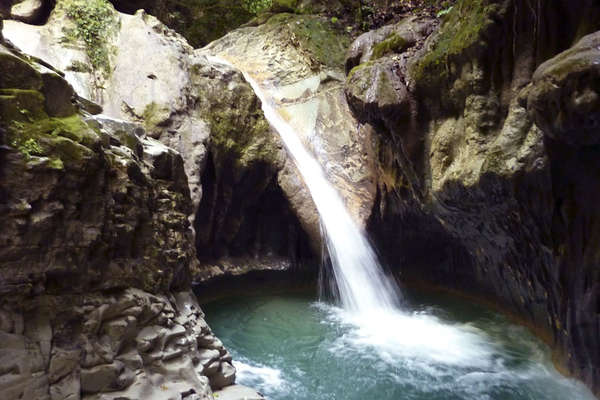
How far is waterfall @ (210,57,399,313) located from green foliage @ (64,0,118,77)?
14.4 ft

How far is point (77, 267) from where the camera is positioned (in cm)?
346

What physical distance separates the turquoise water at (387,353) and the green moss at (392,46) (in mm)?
4992

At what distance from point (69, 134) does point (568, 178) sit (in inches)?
191

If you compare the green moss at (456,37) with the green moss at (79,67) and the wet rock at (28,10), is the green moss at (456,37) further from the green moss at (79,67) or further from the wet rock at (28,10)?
the wet rock at (28,10)

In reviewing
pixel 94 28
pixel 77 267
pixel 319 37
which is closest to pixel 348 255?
pixel 77 267

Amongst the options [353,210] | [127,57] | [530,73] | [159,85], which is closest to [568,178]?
[530,73]

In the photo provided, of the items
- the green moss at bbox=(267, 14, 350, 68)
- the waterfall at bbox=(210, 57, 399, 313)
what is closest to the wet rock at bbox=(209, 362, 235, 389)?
the waterfall at bbox=(210, 57, 399, 313)

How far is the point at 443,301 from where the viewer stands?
936 centimetres

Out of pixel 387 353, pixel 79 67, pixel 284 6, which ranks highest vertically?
pixel 284 6

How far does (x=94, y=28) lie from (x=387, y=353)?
8469 mm

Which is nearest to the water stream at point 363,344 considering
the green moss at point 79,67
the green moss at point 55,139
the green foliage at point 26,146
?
the green moss at point 55,139

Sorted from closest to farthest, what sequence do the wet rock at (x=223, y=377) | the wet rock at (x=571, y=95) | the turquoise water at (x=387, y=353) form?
the wet rock at (x=571, y=95), the wet rock at (x=223, y=377), the turquoise water at (x=387, y=353)

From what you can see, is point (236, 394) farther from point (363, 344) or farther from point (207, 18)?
point (207, 18)

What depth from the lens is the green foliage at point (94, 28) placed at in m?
8.73
